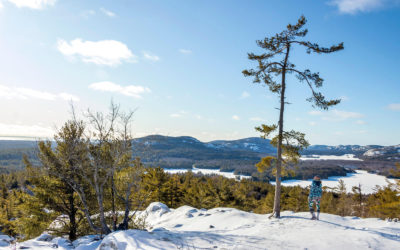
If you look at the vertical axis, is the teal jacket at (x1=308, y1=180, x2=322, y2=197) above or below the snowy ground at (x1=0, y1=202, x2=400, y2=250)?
above

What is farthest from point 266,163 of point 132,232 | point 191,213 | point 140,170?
point 191,213

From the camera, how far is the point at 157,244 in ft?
25.1

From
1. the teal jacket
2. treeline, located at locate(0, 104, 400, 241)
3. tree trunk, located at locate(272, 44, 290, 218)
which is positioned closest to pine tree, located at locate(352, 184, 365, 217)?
treeline, located at locate(0, 104, 400, 241)

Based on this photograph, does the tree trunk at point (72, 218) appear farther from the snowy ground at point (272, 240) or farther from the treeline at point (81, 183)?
the snowy ground at point (272, 240)

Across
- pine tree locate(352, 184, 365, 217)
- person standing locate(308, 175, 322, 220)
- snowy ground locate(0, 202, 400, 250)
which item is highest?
person standing locate(308, 175, 322, 220)

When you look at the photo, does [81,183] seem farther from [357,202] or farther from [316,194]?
[357,202]

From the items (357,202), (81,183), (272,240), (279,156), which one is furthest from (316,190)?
(357,202)

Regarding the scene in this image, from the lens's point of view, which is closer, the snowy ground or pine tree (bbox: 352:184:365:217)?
the snowy ground

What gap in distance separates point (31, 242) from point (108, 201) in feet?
14.8

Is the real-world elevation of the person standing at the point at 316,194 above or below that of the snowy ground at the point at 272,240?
above

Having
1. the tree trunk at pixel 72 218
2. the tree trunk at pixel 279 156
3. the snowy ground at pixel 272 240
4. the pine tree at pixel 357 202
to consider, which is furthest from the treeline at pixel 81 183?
the pine tree at pixel 357 202

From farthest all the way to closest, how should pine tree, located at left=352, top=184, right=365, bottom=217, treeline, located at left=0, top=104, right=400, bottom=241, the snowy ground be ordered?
pine tree, located at left=352, top=184, right=365, bottom=217 → treeline, located at left=0, top=104, right=400, bottom=241 → the snowy ground

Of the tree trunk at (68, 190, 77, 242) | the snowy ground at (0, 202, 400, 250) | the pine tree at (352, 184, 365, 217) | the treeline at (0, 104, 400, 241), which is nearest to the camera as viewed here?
the snowy ground at (0, 202, 400, 250)

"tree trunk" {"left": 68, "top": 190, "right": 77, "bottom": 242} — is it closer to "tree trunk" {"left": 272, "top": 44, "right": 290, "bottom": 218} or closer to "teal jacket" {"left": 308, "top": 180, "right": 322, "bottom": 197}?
"tree trunk" {"left": 272, "top": 44, "right": 290, "bottom": 218}
